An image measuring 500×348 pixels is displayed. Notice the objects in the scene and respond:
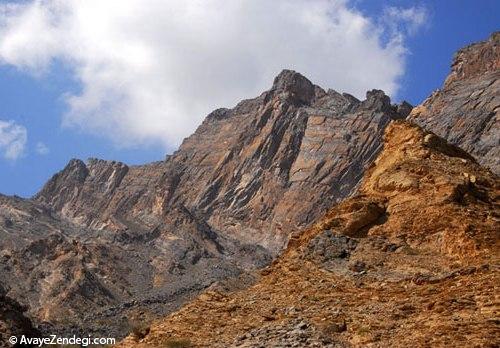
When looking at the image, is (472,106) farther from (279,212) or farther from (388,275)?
(388,275)

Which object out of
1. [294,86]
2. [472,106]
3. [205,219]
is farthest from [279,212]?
[472,106]

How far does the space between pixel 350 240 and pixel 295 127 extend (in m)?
151

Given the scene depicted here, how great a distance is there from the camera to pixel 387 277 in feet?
59.4

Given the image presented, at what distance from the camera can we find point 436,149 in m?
25.0

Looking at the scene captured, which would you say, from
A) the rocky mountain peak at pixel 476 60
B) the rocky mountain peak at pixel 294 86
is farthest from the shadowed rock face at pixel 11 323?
the rocky mountain peak at pixel 294 86

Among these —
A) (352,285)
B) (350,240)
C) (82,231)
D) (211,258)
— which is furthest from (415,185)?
(82,231)

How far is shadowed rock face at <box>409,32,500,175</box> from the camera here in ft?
373

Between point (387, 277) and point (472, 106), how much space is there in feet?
373

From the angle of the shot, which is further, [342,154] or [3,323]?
[342,154]

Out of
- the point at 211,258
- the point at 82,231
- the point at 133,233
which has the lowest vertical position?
the point at 211,258

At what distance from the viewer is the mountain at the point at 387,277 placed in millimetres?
14305

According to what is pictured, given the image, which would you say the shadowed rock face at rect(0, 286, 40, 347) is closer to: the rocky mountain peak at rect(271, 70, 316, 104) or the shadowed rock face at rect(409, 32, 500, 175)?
the shadowed rock face at rect(409, 32, 500, 175)

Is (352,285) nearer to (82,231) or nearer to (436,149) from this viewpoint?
(436,149)

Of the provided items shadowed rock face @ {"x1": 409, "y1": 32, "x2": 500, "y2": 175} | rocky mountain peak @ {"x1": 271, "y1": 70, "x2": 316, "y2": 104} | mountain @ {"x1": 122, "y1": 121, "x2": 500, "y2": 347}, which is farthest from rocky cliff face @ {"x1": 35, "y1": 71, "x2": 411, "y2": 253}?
mountain @ {"x1": 122, "y1": 121, "x2": 500, "y2": 347}
